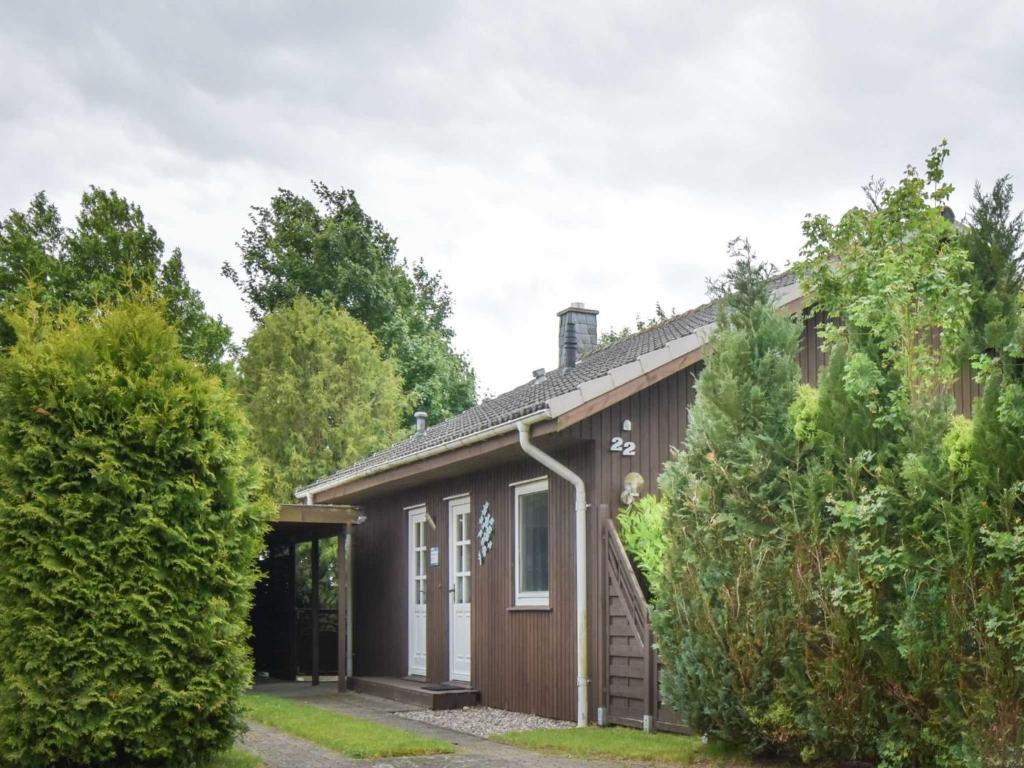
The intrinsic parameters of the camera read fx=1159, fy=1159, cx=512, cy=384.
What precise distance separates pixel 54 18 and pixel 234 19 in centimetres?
201

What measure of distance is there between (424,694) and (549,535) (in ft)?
8.24

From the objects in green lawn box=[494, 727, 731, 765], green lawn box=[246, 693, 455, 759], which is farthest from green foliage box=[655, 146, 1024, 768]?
green lawn box=[246, 693, 455, 759]

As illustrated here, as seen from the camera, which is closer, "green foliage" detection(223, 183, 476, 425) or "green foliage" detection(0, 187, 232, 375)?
"green foliage" detection(0, 187, 232, 375)

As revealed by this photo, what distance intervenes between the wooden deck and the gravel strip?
134mm

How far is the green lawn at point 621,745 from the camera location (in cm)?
784

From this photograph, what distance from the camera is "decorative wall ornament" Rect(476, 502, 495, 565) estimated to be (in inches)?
500

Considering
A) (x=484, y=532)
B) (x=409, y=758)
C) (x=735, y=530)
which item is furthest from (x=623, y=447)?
(x=409, y=758)

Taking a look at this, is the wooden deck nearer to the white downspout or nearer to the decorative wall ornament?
the decorative wall ornament

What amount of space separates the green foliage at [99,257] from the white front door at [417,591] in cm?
1224

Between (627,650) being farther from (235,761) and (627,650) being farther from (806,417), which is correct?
(235,761)

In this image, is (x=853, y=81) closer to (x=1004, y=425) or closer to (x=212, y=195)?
(x=1004, y=425)

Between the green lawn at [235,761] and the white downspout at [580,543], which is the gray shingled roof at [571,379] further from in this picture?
the green lawn at [235,761]

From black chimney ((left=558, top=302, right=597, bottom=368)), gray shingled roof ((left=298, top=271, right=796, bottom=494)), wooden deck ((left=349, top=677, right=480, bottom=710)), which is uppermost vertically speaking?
black chimney ((left=558, top=302, right=597, bottom=368))

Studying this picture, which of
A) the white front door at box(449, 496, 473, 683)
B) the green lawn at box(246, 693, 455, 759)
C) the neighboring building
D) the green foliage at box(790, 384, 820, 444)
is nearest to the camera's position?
the green foliage at box(790, 384, 820, 444)
